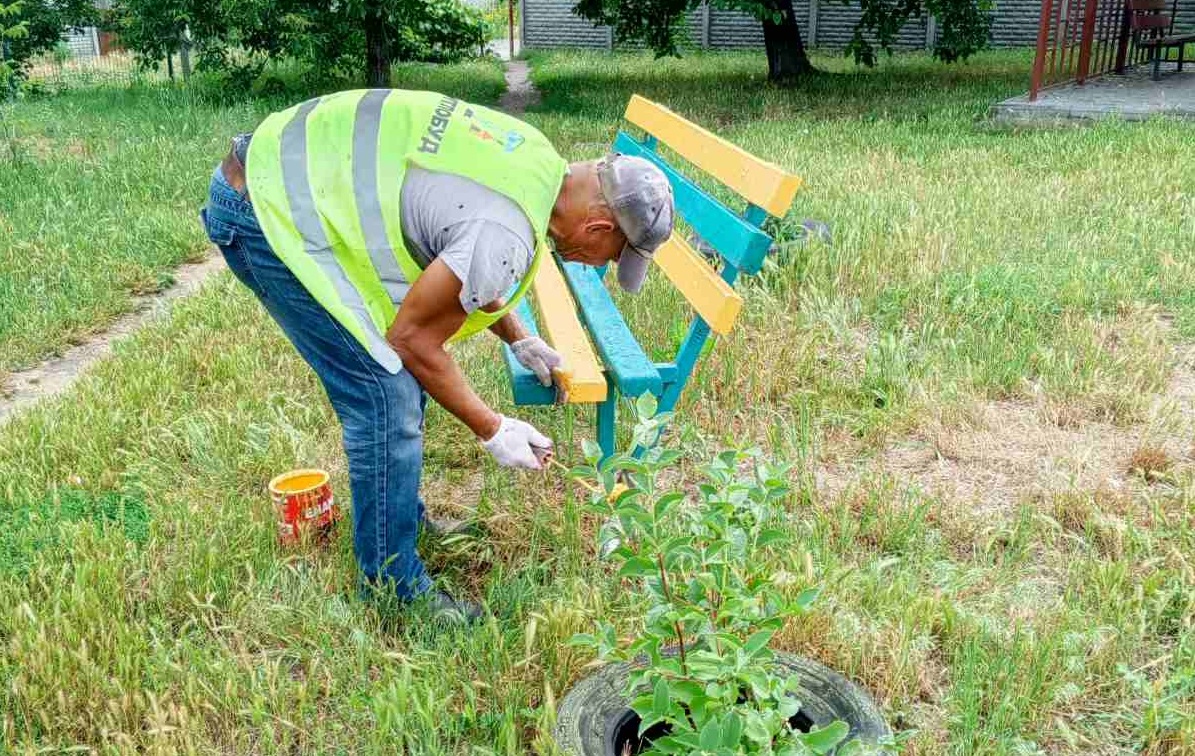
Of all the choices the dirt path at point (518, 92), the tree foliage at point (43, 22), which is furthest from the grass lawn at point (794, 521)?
the tree foliage at point (43, 22)

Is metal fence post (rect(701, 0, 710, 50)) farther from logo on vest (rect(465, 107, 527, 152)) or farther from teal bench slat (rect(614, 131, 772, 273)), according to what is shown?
logo on vest (rect(465, 107, 527, 152))

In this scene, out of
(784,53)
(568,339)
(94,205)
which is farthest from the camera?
(784,53)

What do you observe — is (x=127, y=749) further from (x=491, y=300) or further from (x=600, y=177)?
(x=600, y=177)

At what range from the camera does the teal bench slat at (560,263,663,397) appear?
114 inches

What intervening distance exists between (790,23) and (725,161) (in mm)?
11559

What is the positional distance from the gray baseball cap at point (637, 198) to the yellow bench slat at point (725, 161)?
702 mm

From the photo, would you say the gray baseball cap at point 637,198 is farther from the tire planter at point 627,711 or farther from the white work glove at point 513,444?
the tire planter at point 627,711

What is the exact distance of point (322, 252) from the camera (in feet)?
8.13

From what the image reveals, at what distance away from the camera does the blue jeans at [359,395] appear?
8.41 feet

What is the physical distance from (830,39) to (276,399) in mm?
19029

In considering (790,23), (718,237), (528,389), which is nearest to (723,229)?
(718,237)

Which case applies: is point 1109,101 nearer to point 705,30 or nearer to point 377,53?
point 377,53

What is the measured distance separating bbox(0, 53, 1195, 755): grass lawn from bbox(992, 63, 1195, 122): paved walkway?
4.61 m

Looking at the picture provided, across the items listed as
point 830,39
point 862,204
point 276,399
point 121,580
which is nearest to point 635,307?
point 276,399
